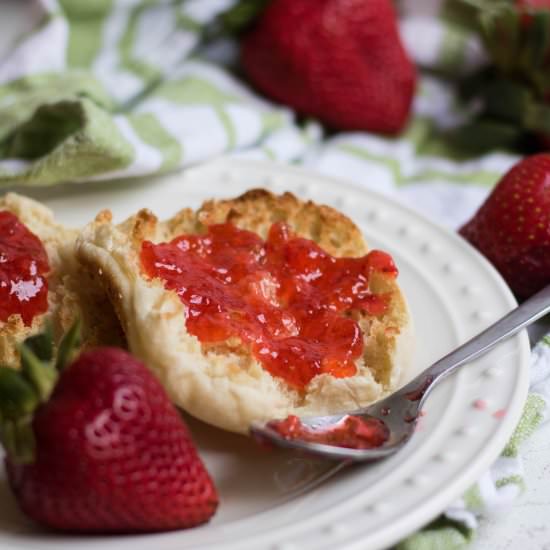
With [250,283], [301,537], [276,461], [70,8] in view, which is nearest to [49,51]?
[70,8]

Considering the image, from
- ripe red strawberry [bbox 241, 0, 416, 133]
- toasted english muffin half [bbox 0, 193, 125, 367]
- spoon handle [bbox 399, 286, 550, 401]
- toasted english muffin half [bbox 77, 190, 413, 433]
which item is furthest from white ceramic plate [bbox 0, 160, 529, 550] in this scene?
ripe red strawberry [bbox 241, 0, 416, 133]

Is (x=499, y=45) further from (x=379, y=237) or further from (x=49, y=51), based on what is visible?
(x=49, y=51)

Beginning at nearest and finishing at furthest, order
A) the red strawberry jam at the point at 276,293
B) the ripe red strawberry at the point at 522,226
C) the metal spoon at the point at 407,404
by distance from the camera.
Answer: the metal spoon at the point at 407,404, the red strawberry jam at the point at 276,293, the ripe red strawberry at the point at 522,226

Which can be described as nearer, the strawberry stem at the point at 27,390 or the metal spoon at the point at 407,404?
the strawberry stem at the point at 27,390

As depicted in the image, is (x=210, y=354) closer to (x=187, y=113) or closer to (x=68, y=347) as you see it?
(x=68, y=347)

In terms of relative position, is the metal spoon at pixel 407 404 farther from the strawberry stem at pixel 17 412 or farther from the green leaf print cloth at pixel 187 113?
the strawberry stem at pixel 17 412

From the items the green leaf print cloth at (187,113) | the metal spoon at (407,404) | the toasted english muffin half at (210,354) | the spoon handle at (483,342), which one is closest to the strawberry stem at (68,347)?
the toasted english muffin half at (210,354)

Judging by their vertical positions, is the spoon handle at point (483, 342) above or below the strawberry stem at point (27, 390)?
below

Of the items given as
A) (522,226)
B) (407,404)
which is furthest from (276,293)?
(522,226)
